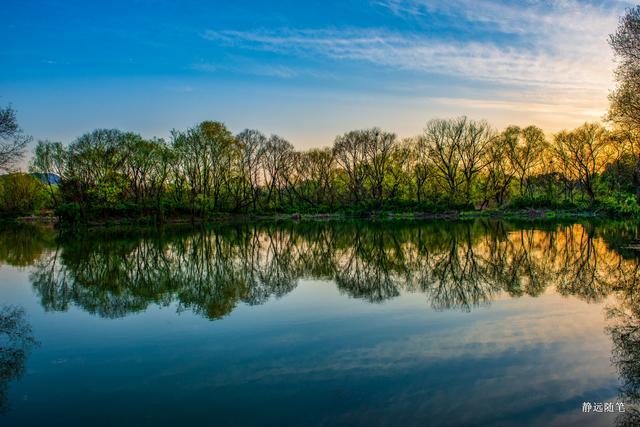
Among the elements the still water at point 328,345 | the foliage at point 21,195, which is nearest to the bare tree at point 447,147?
the still water at point 328,345

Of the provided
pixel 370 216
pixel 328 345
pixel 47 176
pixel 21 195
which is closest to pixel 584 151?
pixel 370 216

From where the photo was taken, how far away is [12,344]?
892cm

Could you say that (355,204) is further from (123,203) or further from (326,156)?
(123,203)

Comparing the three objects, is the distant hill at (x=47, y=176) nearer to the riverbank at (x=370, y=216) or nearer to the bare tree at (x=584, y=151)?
the riverbank at (x=370, y=216)

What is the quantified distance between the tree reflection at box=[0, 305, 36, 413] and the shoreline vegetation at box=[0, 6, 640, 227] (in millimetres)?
47728

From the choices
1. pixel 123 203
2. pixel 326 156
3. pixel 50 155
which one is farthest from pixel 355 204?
pixel 50 155

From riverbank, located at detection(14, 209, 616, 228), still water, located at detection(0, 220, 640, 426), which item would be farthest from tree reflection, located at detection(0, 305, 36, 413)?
riverbank, located at detection(14, 209, 616, 228)

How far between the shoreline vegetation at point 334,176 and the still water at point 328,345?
4184 centimetres

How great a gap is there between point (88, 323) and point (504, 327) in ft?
31.9

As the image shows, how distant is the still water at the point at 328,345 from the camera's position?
5.72 metres

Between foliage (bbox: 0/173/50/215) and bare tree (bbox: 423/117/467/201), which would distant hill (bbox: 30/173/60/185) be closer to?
foliage (bbox: 0/173/50/215)

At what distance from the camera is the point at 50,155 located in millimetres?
73812

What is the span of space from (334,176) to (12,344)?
86361 millimetres

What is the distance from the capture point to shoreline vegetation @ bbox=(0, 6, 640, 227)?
60094 millimetres
